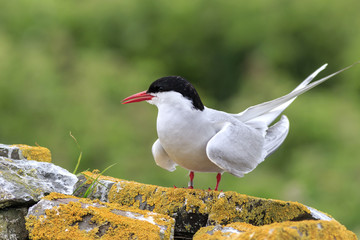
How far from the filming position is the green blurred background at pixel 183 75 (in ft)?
31.7

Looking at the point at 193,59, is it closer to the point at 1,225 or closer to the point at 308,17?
the point at 308,17

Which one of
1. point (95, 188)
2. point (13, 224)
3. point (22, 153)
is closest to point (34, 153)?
point (22, 153)

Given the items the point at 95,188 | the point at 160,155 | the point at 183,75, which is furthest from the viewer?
the point at 183,75

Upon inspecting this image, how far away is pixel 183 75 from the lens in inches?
565

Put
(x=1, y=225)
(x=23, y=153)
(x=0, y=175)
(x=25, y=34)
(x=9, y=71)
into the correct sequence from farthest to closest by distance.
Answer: (x=25, y=34), (x=9, y=71), (x=23, y=153), (x=0, y=175), (x=1, y=225)

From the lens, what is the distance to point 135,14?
623 inches

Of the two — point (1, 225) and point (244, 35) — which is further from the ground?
point (1, 225)

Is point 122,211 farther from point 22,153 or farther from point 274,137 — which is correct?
point 274,137

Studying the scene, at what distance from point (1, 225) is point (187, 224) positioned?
2.92ft

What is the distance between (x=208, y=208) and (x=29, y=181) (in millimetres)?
858

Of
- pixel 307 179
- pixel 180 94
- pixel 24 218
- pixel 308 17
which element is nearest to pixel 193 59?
pixel 308 17

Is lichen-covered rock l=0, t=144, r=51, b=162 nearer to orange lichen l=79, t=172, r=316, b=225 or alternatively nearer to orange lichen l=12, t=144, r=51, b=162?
orange lichen l=12, t=144, r=51, b=162

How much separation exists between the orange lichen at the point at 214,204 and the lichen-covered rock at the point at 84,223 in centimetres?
34

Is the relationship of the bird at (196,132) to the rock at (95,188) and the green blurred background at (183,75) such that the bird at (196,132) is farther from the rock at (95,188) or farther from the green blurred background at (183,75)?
the green blurred background at (183,75)
